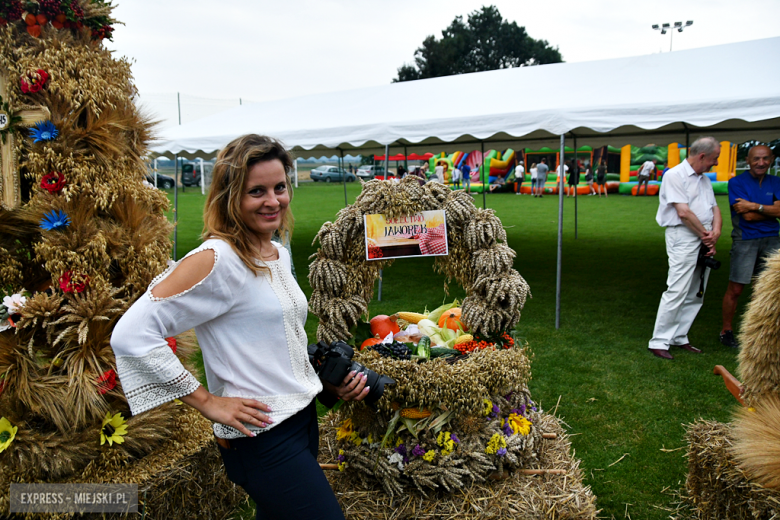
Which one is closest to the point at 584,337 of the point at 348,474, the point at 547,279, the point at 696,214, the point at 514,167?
the point at 696,214

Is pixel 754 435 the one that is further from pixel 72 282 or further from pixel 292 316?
pixel 72 282

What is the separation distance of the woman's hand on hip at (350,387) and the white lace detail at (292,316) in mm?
135

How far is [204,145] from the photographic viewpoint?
23.2 feet

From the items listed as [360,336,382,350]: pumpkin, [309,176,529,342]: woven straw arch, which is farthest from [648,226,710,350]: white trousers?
[360,336,382,350]: pumpkin

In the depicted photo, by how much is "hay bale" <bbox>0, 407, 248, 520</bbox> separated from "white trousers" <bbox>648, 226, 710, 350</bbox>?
3.55 m

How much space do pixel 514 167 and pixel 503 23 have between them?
2841 centimetres

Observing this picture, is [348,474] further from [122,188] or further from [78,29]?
[78,29]

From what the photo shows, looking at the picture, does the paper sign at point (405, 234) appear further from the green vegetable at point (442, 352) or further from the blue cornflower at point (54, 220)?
the blue cornflower at point (54, 220)

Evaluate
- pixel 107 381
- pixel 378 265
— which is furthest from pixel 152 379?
pixel 378 265

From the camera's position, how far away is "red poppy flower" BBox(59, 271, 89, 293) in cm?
204

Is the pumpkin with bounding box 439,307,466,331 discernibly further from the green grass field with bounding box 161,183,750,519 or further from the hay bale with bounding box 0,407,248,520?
the hay bale with bounding box 0,407,248,520

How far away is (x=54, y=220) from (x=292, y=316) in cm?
128

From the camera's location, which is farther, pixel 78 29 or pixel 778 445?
pixel 78 29

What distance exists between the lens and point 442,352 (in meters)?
2.37
